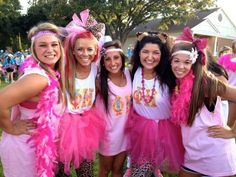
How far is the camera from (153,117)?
3.39 metres

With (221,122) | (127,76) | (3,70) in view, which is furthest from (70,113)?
(3,70)

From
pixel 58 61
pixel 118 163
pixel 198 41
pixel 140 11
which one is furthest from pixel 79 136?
pixel 140 11

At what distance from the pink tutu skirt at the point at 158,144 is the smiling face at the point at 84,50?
2.77 ft

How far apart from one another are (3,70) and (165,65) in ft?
44.0

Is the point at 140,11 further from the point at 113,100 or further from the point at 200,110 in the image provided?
the point at 200,110

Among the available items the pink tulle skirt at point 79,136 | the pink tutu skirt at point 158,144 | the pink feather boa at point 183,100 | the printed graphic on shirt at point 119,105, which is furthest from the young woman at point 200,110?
the pink tulle skirt at point 79,136

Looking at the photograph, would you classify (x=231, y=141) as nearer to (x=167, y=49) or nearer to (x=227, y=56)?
(x=167, y=49)

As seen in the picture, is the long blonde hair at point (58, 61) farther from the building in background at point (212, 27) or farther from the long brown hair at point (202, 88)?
the building in background at point (212, 27)

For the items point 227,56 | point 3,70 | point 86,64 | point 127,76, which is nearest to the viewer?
point 86,64

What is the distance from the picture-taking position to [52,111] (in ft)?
9.33

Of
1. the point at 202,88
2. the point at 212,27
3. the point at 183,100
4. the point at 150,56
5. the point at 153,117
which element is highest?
the point at 212,27

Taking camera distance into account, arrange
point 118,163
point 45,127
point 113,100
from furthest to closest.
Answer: point 118,163
point 113,100
point 45,127

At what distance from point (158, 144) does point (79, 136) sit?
2.68 ft

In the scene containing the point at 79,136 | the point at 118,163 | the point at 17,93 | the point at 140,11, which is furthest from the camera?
the point at 140,11
